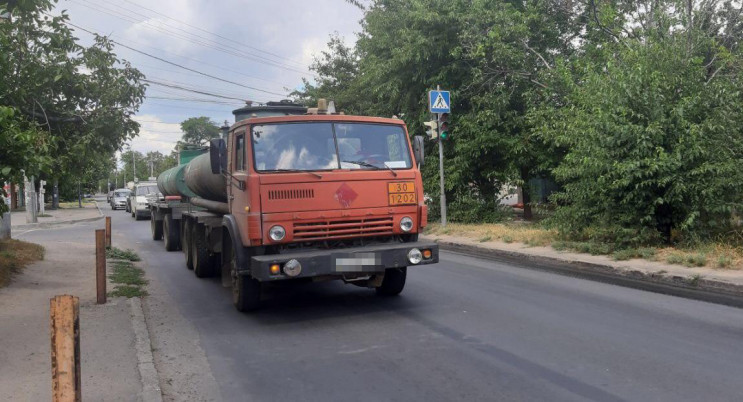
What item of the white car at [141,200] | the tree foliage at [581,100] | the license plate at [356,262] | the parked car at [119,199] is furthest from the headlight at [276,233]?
the parked car at [119,199]

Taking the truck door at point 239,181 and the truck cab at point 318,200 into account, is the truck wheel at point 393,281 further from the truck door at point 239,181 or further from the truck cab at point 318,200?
the truck door at point 239,181

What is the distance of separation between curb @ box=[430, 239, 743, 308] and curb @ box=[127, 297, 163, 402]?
21.8 feet

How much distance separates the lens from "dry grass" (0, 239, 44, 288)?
31.0 ft

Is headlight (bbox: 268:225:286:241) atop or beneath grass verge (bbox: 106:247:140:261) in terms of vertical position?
atop

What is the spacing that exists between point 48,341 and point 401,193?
412cm

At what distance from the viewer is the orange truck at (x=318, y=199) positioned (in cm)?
657

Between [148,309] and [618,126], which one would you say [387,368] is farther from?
[618,126]

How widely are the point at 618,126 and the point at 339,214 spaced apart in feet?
20.6

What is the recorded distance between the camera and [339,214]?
6.82 meters

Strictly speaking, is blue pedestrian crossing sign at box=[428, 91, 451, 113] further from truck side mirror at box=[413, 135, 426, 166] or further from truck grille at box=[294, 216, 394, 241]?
truck grille at box=[294, 216, 394, 241]

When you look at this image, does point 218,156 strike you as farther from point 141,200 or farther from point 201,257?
point 141,200

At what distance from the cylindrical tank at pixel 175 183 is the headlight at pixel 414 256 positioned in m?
6.30

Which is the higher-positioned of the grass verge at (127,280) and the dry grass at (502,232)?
the dry grass at (502,232)

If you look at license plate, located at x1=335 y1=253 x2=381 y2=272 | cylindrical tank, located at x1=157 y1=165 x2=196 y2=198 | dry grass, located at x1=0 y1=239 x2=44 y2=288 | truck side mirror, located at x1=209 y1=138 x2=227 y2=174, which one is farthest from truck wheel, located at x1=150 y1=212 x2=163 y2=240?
license plate, located at x1=335 y1=253 x2=381 y2=272
